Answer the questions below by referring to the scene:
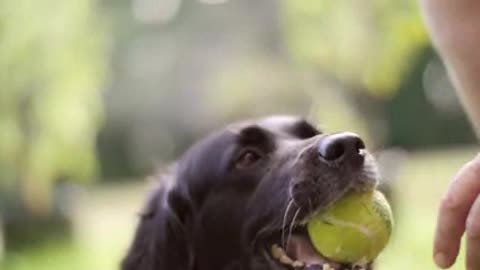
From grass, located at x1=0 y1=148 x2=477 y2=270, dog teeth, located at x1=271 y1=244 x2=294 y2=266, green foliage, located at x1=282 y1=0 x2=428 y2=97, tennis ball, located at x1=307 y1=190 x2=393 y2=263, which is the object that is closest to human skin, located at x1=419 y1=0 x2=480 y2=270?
tennis ball, located at x1=307 y1=190 x2=393 y2=263

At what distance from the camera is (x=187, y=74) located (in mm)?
4422

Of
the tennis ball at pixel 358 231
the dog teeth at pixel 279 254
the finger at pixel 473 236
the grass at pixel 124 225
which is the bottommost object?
the grass at pixel 124 225

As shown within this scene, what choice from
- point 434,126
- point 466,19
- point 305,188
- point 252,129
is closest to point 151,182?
point 252,129

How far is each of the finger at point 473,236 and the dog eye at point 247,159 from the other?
0.54m

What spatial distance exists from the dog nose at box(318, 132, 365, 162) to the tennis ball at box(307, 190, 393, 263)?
0.21 ft

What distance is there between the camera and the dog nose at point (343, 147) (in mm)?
1521

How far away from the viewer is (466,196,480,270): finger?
4.04ft

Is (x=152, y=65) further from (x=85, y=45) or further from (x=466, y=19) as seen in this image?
(x=466, y=19)

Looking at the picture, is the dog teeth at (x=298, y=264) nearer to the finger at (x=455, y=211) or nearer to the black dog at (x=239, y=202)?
the black dog at (x=239, y=202)

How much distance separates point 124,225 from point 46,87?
2.40 feet

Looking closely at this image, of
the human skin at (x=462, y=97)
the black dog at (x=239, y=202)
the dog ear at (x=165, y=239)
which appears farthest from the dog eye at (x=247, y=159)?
the human skin at (x=462, y=97)

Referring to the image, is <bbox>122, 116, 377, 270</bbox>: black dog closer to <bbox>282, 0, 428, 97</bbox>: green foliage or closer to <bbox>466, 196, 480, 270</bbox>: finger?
<bbox>466, 196, 480, 270</bbox>: finger

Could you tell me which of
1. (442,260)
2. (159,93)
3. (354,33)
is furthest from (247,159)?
(159,93)

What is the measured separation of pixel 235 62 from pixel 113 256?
109 centimetres
